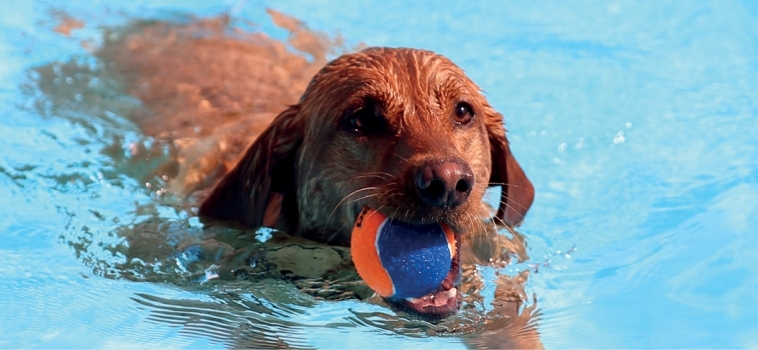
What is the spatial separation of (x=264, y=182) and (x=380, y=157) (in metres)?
0.74

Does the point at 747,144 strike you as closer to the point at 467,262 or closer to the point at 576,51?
the point at 576,51

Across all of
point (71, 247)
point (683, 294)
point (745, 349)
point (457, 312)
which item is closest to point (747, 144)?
point (683, 294)

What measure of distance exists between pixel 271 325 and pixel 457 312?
91 cm

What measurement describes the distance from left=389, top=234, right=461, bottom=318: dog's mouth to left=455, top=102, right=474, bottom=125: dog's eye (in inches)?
22.5

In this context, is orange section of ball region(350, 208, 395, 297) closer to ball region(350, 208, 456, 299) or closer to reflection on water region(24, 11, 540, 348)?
ball region(350, 208, 456, 299)

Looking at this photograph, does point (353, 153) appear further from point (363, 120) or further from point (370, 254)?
point (370, 254)

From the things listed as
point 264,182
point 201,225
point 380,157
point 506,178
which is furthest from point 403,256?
point 201,225

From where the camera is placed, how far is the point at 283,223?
15.4ft

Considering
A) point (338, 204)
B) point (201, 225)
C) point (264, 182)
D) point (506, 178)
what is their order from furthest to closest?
point (201, 225), point (506, 178), point (264, 182), point (338, 204)

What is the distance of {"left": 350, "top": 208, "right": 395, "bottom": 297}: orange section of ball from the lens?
12.3ft

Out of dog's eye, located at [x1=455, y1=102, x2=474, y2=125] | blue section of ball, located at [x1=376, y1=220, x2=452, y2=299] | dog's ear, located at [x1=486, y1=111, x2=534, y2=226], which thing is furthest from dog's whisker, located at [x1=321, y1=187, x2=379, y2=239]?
dog's ear, located at [x1=486, y1=111, x2=534, y2=226]

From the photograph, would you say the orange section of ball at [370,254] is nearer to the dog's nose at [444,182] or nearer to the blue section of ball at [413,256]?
the blue section of ball at [413,256]

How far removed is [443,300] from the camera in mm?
3891

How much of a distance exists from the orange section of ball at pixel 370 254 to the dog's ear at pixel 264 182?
2.48ft
